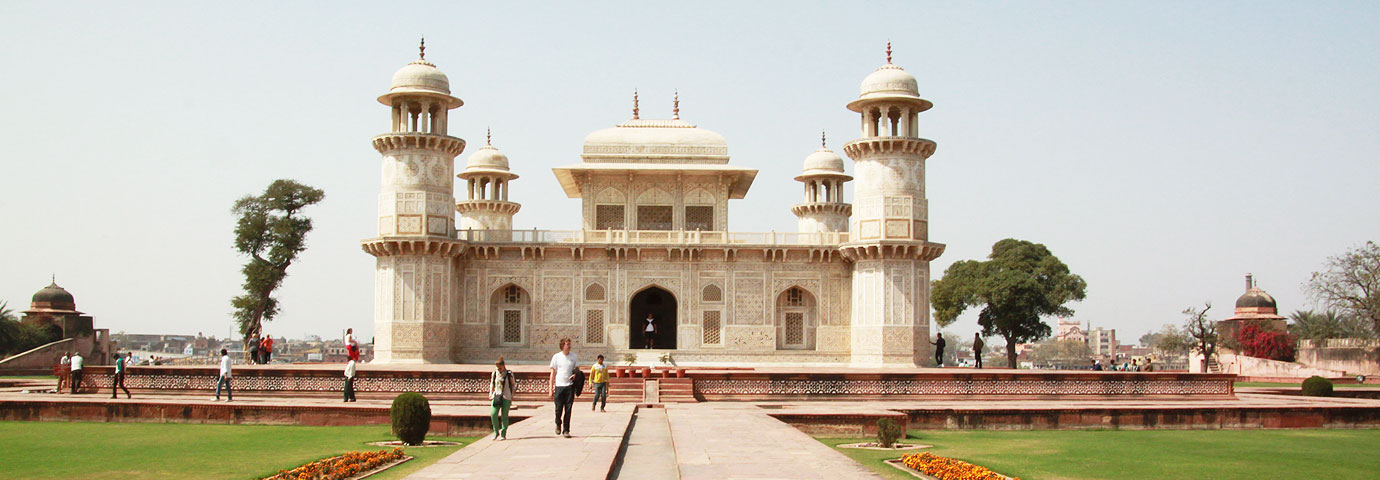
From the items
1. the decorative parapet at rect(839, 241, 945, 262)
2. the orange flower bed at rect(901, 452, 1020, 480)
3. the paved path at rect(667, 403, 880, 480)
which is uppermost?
the decorative parapet at rect(839, 241, 945, 262)

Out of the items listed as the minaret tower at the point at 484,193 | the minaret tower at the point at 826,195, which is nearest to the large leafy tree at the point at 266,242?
the minaret tower at the point at 484,193

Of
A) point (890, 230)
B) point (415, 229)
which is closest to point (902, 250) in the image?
point (890, 230)

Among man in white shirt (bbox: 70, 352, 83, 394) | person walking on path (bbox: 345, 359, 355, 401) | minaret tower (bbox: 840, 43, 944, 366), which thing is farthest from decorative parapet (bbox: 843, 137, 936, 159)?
man in white shirt (bbox: 70, 352, 83, 394)

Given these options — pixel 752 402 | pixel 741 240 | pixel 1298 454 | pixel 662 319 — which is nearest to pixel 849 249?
pixel 741 240

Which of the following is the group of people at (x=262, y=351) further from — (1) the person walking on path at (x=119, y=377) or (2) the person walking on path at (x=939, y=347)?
(2) the person walking on path at (x=939, y=347)

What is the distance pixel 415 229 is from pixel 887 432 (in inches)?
724

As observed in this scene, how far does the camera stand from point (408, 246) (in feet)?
101

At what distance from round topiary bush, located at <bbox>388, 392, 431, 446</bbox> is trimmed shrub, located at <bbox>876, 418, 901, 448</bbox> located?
598cm

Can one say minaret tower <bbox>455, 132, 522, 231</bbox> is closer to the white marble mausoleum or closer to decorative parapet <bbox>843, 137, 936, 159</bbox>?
the white marble mausoleum

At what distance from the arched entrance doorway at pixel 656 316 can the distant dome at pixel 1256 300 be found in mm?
32576

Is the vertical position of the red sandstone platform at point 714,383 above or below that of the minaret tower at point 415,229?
below

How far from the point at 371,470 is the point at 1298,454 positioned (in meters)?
11.6

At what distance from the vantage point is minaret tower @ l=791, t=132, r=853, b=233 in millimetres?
41250

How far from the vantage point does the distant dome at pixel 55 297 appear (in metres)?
44.1
